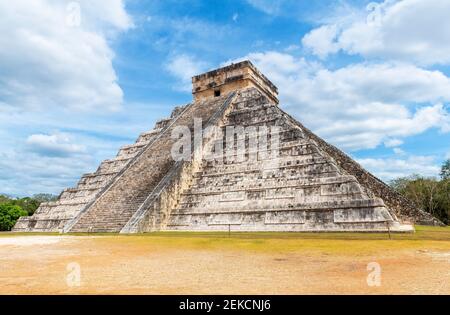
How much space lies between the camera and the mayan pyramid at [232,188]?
35.2 feet

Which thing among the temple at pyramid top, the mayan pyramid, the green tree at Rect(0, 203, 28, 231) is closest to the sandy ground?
the mayan pyramid

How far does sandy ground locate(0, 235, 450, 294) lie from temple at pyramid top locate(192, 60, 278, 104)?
42.7 feet

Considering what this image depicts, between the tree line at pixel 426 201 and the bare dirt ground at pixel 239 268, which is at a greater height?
the tree line at pixel 426 201

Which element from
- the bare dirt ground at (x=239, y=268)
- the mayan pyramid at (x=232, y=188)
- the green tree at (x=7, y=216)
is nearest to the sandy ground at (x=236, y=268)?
the bare dirt ground at (x=239, y=268)

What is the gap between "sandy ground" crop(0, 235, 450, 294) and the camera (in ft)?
12.8

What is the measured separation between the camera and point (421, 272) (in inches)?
181

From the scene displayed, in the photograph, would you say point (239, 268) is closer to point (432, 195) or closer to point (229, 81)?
point (229, 81)

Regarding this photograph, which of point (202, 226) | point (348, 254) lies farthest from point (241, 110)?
point (348, 254)

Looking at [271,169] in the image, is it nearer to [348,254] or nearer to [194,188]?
[194,188]

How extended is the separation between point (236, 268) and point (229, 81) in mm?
15884

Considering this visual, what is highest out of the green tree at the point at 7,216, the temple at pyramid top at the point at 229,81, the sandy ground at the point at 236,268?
the temple at pyramid top at the point at 229,81

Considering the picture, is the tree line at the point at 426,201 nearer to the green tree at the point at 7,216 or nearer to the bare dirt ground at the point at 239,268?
the green tree at the point at 7,216

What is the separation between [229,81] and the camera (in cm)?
1995
